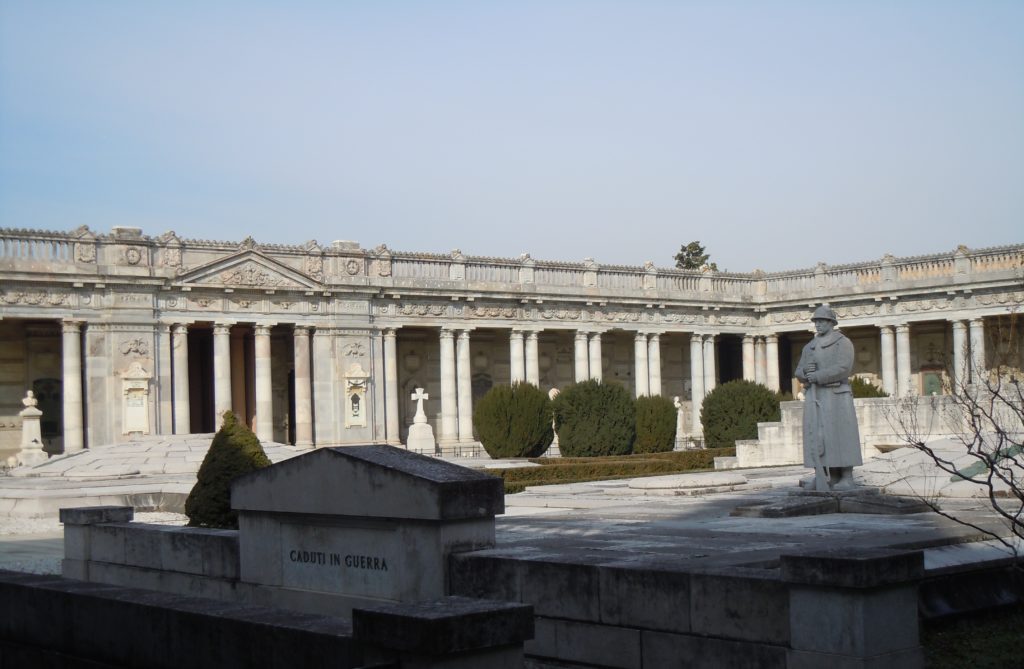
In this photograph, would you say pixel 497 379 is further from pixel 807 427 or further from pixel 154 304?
pixel 807 427

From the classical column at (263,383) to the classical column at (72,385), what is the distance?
6.81 metres

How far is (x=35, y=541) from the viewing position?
21547mm

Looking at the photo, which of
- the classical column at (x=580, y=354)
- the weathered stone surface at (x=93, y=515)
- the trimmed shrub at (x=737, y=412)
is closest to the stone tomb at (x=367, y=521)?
the weathered stone surface at (x=93, y=515)

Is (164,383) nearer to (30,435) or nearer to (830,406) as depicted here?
(30,435)

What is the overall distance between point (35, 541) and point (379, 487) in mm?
14378

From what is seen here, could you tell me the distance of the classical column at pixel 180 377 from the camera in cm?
4528

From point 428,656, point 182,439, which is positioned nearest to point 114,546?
point 428,656

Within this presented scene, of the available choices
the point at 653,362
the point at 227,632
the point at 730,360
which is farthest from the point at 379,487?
the point at 730,360

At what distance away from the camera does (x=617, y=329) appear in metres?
57.2

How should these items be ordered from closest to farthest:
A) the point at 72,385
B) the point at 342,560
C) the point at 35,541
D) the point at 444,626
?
the point at 444,626, the point at 342,560, the point at 35,541, the point at 72,385

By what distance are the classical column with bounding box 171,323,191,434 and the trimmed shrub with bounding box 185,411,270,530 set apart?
90.8 feet

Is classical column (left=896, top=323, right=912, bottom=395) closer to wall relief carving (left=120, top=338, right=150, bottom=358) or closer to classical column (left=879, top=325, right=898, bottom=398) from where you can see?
classical column (left=879, top=325, right=898, bottom=398)

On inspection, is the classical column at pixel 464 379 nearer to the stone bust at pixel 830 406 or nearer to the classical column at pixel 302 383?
the classical column at pixel 302 383

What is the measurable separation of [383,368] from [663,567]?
4240 centimetres
